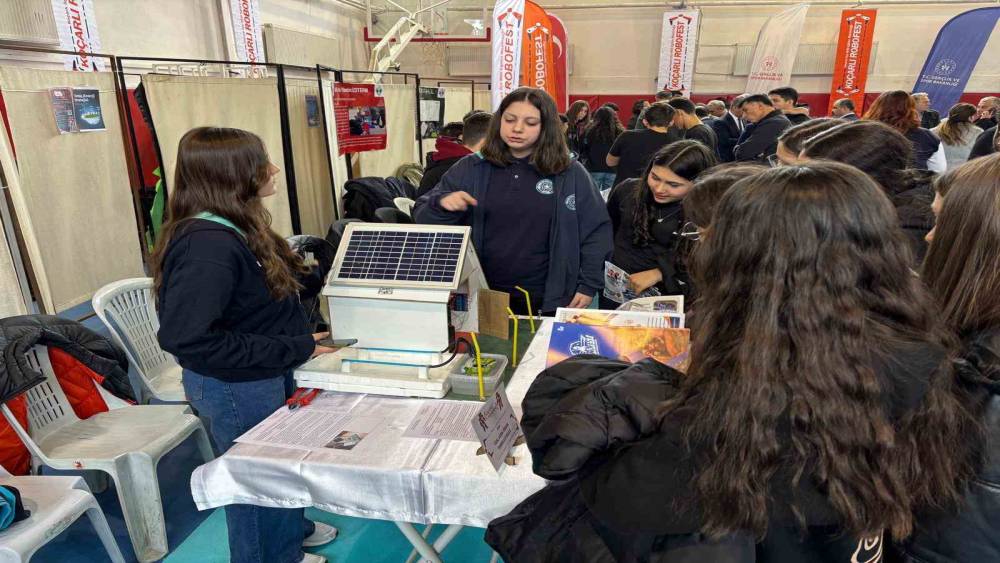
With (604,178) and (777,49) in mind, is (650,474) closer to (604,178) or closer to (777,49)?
(604,178)

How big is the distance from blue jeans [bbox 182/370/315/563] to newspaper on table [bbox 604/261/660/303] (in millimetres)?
1247

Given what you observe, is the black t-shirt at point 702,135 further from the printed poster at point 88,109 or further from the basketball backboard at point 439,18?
the basketball backboard at point 439,18

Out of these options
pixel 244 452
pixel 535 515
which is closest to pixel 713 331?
pixel 535 515

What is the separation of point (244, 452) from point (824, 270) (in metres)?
1.18

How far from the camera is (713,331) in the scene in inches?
29.4

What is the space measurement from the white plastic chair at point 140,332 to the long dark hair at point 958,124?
6077 millimetres

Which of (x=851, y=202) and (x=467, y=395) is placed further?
(x=467, y=395)

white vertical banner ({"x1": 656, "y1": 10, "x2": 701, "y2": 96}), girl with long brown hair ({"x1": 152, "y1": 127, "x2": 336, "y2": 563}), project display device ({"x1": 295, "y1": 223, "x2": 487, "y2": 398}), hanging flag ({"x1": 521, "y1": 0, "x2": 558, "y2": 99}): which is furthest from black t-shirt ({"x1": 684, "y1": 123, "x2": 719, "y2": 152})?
white vertical banner ({"x1": 656, "y1": 10, "x2": 701, "y2": 96})

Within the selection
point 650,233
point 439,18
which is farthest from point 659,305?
point 439,18

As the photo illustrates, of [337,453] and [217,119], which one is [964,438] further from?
[217,119]

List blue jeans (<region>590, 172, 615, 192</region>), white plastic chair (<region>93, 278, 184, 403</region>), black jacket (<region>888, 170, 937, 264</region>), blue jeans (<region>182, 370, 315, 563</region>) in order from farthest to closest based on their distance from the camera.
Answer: blue jeans (<region>590, 172, 615, 192</region>) < white plastic chair (<region>93, 278, 184, 403</region>) < black jacket (<region>888, 170, 937, 264</region>) < blue jeans (<region>182, 370, 315, 563</region>)

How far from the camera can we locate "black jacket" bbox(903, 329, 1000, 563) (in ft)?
2.75

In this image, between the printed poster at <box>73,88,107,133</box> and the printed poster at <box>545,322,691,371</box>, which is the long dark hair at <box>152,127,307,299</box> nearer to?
the printed poster at <box>545,322,691,371</box>

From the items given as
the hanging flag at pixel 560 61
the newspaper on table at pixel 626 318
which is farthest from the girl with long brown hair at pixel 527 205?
the hanging flag at pixel 560 61
